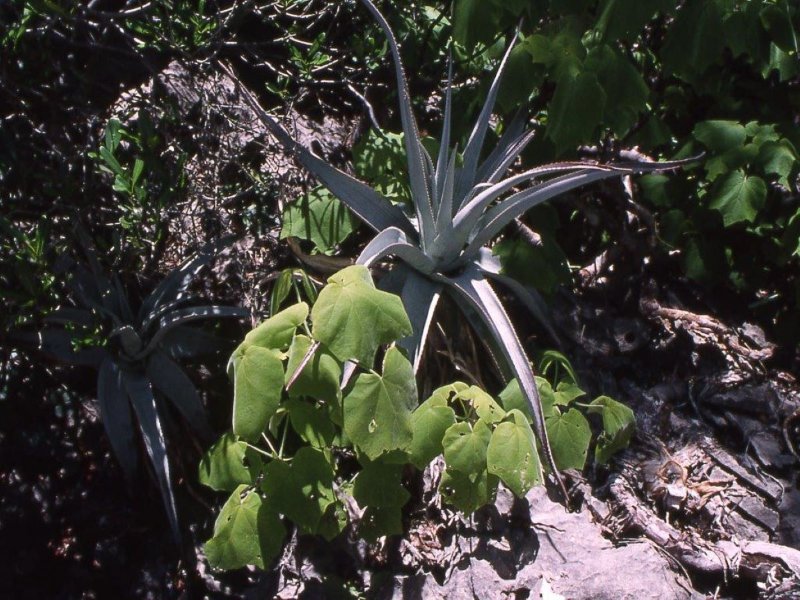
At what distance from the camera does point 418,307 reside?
2318 millimetres

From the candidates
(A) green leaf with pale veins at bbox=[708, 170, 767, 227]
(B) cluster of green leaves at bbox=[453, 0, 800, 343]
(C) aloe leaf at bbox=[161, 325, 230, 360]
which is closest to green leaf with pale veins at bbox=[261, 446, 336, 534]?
(C) aloe leaf at bbox=[161, 325, 230, 360]

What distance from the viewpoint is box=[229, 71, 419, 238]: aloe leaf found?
7.45 feet

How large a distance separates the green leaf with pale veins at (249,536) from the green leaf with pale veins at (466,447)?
1.32 ft

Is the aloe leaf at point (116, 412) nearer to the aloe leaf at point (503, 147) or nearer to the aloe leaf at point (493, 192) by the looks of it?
the aloe leaf at point (493, 192)

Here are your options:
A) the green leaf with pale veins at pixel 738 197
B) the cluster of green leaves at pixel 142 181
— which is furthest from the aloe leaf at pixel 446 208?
the green leaf with pale veins at pixel 738 197

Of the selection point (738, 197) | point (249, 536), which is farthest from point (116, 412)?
point (738, 197)

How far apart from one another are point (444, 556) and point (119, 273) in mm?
1142

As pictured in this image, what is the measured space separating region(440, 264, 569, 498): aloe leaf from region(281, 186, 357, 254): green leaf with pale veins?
0.35m

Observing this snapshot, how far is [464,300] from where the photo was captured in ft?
7.84

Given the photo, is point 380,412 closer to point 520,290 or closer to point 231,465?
point 231,465

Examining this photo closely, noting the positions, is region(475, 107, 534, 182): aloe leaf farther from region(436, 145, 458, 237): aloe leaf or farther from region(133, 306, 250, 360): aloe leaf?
region(133, 306, 250, 360): aloe leaf

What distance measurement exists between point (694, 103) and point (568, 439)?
5.08 feet

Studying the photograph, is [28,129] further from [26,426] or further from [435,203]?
[435,203]

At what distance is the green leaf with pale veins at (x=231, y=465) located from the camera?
2.01 meters
